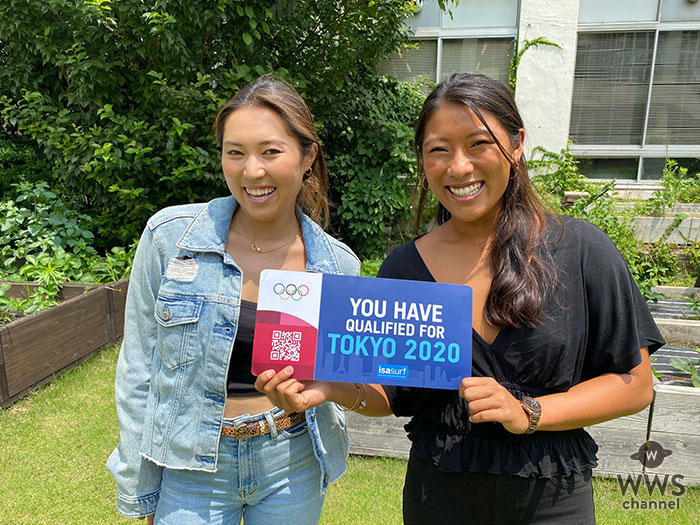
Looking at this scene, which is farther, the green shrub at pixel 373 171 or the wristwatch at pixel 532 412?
the green shrub at pixel 373 171

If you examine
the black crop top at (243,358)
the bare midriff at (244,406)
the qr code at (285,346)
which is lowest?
the bare midriff at (244,406)

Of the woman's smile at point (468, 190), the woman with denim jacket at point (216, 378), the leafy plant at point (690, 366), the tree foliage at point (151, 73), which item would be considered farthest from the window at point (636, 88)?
the woman with denim jacket at point (216, 378)

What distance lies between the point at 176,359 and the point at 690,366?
2.94 meters

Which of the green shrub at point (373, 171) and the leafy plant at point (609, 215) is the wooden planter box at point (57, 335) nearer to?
the green shrub at point (373, 171)

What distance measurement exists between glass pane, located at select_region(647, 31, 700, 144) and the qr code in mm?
7318

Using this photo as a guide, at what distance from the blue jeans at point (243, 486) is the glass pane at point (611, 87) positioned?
22.8 ft

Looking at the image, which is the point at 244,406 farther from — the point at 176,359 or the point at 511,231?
the point at 511,231

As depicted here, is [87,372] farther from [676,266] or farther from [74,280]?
[676,266]

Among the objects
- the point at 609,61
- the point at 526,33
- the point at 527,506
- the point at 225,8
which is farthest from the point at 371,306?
the point at 609,61

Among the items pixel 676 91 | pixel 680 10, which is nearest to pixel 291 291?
pixel 676 91

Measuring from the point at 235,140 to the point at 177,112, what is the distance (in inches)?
141

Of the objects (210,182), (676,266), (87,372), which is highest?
(210,182)

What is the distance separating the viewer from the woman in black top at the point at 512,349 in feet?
3.87

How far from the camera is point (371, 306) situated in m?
1.28
